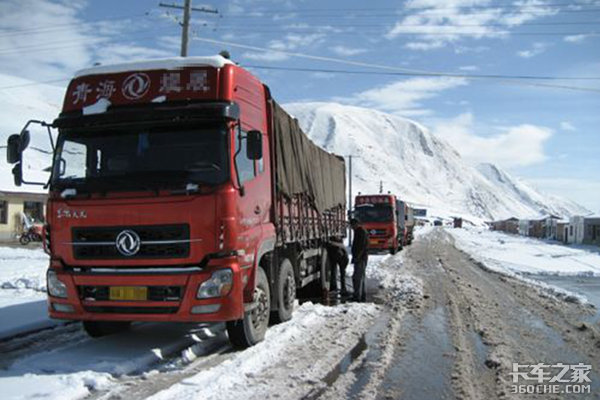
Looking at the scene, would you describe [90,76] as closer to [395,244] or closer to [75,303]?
[75,303]

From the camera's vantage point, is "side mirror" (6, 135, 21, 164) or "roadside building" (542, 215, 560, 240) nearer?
"side mirror" (6, 135, 21, 164)

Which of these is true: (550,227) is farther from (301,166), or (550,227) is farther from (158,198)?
(158,198)

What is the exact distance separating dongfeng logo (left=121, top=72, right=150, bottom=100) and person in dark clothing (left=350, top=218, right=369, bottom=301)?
6380 mm

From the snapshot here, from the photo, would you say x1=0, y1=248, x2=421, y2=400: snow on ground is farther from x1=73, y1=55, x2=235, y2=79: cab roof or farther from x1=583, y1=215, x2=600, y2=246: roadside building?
x1=583, y1=215, x2=600, y2=246: roadside building

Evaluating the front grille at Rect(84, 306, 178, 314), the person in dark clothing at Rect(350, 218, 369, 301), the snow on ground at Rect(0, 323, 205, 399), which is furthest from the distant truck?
the front grille at Rect(84, 306, 178, 314)

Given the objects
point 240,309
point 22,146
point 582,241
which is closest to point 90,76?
point 22,146

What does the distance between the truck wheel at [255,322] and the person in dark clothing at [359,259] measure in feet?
14.7

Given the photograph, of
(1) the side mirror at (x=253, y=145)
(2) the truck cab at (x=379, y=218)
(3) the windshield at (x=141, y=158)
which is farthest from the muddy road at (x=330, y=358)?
(2) the truck cab at (x=379, y=218)

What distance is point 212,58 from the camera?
6895mm

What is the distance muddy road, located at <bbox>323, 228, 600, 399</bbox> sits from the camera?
5.81 metres

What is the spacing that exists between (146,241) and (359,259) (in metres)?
6.47

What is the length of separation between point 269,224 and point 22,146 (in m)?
3.34

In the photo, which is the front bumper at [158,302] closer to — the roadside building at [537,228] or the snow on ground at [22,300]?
the snow on ground at [22,300]

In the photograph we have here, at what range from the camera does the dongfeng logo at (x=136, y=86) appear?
6789 millimetres
